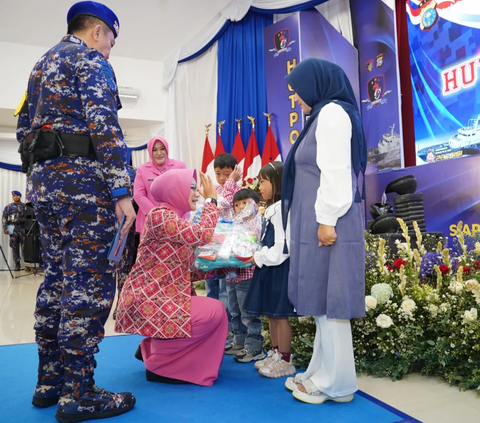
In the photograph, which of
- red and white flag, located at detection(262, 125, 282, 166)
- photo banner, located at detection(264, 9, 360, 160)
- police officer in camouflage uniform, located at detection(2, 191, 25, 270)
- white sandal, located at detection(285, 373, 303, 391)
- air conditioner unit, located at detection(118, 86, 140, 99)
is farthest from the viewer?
police officer in camouflage uniform, located at detection(2, 191, 25, 270)

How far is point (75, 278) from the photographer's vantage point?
1754 mm

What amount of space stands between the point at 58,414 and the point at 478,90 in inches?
160

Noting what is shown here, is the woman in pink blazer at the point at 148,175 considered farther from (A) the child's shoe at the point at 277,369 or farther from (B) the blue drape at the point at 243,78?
(B) the blue drape at the point at 243,78

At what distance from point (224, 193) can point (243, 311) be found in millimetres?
951

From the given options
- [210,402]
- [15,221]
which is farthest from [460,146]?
[15,221]

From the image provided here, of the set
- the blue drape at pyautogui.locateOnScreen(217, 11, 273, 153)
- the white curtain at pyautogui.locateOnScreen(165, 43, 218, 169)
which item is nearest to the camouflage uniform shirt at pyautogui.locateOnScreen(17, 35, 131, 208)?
the blue drape at pyautogui.locateOnScreen(217, 11, 273, 153)

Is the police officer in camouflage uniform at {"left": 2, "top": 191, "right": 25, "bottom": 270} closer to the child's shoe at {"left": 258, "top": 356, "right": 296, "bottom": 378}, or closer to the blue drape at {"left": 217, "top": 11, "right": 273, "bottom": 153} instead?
the blue drape at {"left": 217, "top": 11, "right": 273, "bottom": 153}

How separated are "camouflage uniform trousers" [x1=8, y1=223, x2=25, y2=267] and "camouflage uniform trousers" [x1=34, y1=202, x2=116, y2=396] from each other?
8129 mm

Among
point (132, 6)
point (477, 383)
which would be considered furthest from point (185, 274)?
point (132, 6)

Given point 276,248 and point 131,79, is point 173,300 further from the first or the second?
point 131,79

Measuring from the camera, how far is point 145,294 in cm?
213

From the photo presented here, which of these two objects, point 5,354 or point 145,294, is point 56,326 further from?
point 5,354

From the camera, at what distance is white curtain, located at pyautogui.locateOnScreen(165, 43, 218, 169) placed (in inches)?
299

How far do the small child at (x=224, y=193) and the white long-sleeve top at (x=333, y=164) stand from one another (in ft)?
4.21
